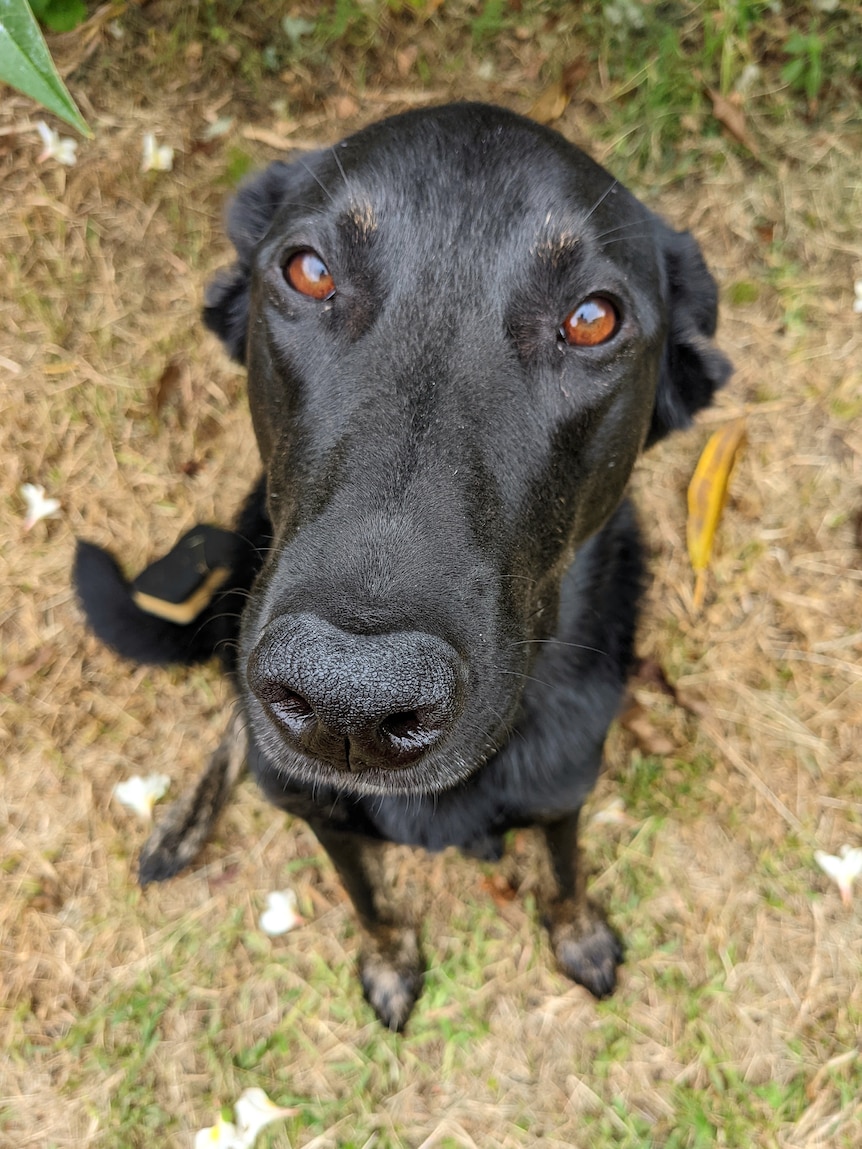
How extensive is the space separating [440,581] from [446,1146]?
2566 millimetres

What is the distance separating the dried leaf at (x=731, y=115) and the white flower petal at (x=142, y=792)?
12.2ft

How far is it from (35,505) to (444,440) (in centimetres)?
265

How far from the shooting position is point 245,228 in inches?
94.3

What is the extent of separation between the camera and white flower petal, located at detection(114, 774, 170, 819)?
3297 millimetres

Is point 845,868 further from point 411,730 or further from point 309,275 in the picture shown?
point 309,275

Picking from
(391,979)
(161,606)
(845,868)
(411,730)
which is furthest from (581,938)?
(411,730)

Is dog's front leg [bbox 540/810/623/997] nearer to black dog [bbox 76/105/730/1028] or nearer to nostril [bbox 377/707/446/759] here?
black dog [bbox 76/105/730/1028]

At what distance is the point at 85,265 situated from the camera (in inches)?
148

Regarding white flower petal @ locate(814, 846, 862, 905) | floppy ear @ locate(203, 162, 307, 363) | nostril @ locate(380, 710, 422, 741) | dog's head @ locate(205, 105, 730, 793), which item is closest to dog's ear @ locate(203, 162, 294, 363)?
floppy ear @ locate(203, 162, 307, 363)

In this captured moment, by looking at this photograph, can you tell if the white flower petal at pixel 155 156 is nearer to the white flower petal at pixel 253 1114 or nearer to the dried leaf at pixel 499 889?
the dried leaf at pixel 499 889

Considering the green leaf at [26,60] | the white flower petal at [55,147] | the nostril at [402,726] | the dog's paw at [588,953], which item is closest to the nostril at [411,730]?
the nostril at [402,726]

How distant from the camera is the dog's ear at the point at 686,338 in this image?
7.46 ft

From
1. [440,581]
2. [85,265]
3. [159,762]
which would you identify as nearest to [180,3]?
[85,265]

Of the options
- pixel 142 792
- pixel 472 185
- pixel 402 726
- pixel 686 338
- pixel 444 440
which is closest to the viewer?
pixel 402 726
